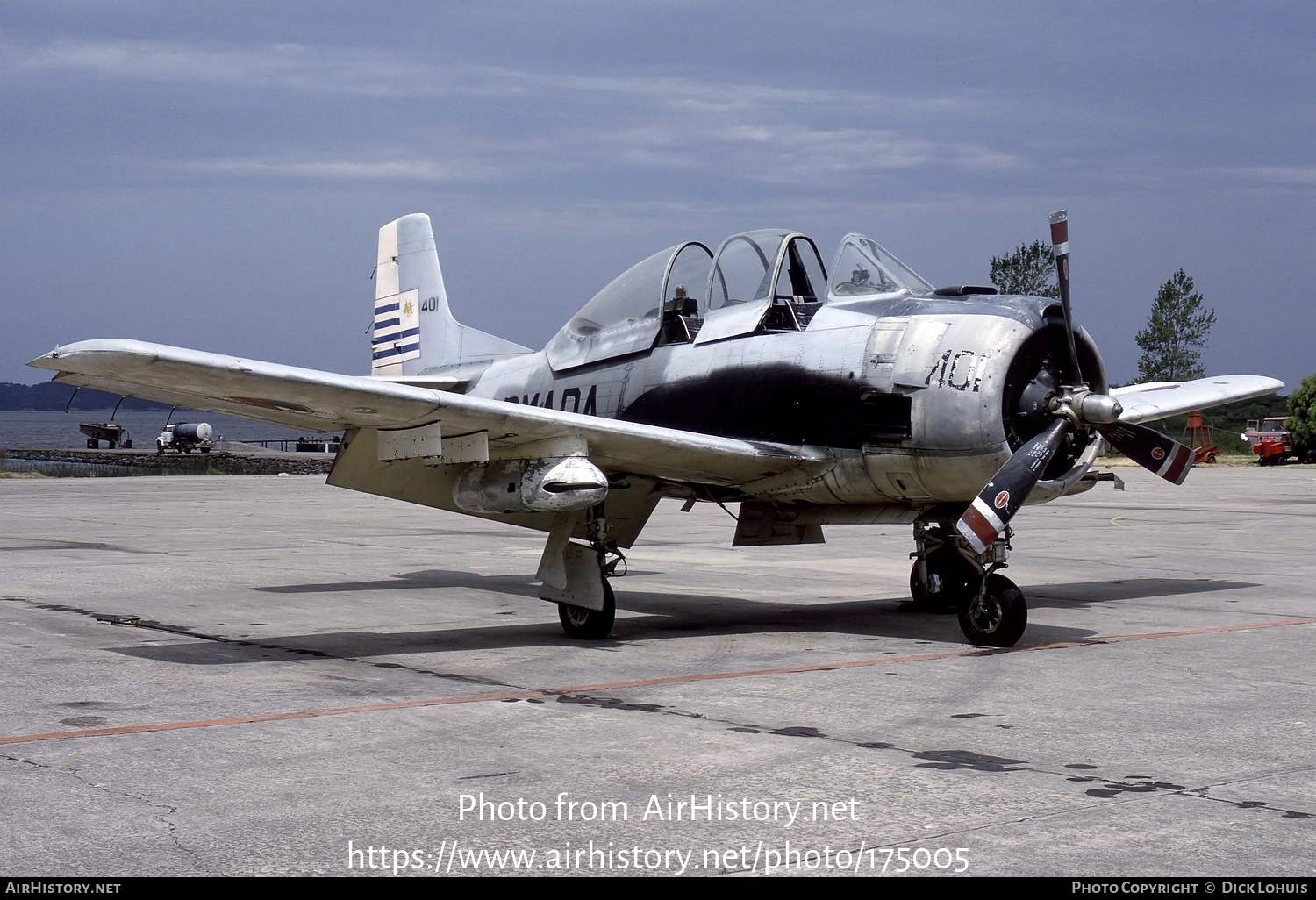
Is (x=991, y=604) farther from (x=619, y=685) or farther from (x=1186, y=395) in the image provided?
(x=1186, y=395)

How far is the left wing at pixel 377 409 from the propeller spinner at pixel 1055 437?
4.74 ft

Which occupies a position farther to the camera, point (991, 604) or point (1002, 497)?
point (991, 604)

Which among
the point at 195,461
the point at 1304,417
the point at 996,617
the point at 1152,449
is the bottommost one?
the point at 195,461

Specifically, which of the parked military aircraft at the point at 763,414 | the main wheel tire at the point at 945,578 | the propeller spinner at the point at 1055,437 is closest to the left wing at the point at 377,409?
the parked military aircraft at the point at 763,414

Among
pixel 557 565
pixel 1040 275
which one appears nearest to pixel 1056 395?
pixel 557 565

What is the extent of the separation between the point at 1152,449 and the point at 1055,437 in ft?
4.98

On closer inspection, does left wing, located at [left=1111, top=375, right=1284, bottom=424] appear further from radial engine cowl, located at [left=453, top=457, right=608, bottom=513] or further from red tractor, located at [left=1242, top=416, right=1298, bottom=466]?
red tractor, located at [left=1242, top=416, right=1298, bottom=466]

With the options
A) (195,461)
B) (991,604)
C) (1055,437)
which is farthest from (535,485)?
(195,461)

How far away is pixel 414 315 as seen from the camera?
603 inches

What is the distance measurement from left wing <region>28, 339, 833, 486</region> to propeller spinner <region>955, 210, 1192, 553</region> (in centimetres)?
145

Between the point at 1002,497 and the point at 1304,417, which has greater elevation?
the point at 1002,497

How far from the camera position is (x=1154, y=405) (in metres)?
11.6
